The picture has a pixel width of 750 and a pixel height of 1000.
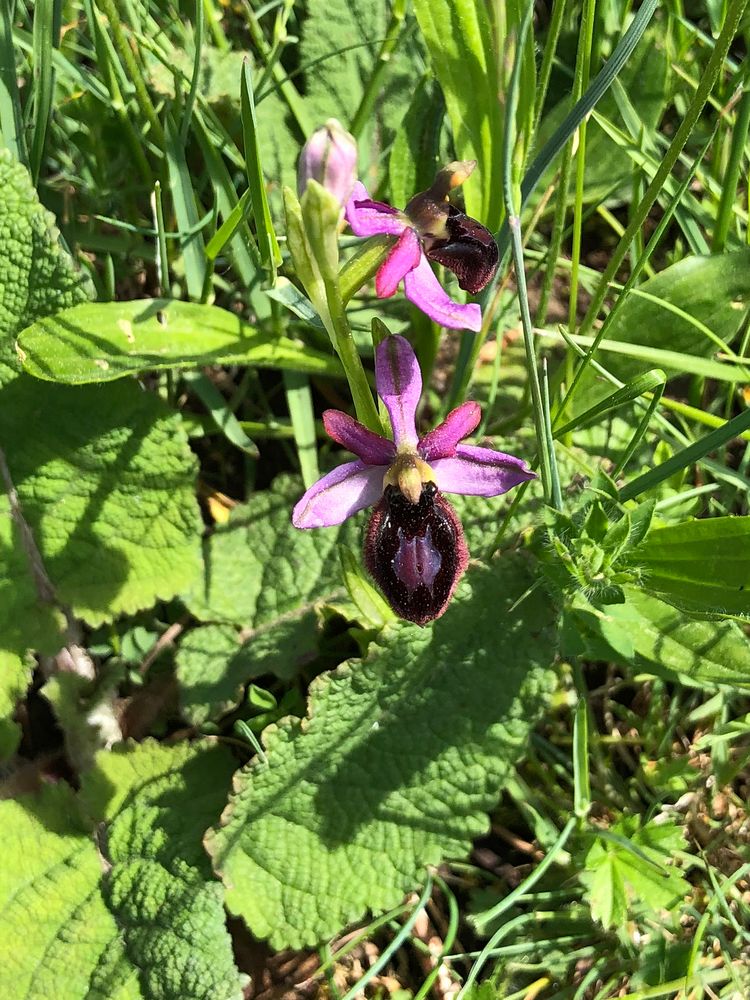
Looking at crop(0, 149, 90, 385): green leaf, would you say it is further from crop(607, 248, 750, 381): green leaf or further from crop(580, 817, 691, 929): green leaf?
crop(580, 817, 691, 929): green leaf

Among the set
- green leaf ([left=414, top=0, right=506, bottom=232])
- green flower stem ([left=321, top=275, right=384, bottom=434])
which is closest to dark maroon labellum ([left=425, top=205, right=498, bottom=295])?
green flower stem ([left=321, top=275, right=384, bottom=434])

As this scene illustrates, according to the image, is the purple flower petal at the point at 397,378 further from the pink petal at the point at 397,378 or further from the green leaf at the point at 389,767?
the green leaf at the point at 389,767

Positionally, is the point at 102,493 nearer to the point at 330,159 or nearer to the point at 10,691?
the point at 10,691

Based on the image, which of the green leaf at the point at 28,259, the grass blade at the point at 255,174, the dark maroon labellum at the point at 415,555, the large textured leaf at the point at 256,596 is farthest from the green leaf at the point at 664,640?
the green leaf at the point at 28,259

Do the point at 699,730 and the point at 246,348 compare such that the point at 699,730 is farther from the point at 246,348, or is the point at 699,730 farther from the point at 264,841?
the point at 246,348

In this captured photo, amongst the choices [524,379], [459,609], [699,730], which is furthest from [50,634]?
[699,730]

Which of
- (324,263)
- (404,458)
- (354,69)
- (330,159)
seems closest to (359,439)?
(404,458)
